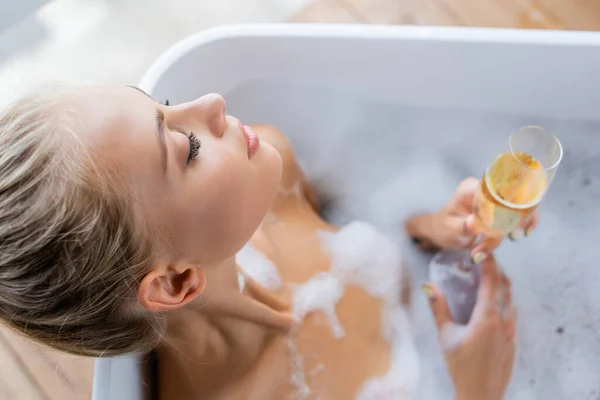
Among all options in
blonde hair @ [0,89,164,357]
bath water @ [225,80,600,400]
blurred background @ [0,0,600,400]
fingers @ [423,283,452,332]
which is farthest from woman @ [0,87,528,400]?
blurred background @ [0,0,600,400]

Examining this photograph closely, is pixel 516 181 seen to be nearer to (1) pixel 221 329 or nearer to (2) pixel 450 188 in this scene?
(2) pixel 450 188

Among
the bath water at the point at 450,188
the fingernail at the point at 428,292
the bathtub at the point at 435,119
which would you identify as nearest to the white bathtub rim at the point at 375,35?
the bathtub at the point at 435,119

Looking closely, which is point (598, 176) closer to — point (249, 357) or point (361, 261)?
point (361, 261)

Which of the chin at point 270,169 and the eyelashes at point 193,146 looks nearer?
the eyelashes at point 193,146

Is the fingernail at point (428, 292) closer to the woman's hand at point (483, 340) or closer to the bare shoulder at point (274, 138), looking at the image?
the woman's hand at point (483, 340)

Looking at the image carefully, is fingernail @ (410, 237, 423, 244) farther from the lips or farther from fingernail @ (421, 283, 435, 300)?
the lips

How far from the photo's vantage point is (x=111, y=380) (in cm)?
87

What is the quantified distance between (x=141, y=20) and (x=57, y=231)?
1120 millimetres

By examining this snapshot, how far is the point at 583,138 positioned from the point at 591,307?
37 centimetres

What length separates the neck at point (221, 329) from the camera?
806 mm

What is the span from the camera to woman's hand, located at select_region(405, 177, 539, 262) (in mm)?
1087

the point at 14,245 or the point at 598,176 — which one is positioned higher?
the point at 14,245

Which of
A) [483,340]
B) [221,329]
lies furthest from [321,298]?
[483,340]

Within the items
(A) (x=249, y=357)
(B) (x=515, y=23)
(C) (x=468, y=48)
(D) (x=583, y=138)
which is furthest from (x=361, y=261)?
(B) (x=515, y=23)
